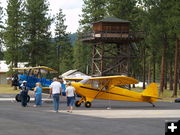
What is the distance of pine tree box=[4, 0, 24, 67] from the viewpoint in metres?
73.6

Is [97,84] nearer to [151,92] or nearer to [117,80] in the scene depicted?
[117,80]

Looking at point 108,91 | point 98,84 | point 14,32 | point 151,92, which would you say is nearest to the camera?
point 108,91

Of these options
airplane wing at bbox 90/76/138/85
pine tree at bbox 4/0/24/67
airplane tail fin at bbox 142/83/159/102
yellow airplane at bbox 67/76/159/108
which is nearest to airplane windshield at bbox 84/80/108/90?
yellow airplane at bbox 67/76/159/108

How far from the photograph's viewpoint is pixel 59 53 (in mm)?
122250

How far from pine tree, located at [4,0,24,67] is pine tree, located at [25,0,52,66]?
155 cm

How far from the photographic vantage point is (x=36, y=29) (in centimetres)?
7769

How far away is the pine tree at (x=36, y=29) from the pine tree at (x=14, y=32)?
155cm

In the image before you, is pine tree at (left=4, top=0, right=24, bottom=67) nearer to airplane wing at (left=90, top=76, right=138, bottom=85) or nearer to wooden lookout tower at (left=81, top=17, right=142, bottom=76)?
wooden lookout tower at (left=81, top=17, right=142, bottom=76)

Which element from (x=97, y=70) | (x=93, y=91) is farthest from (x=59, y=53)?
(x=93, y=91)

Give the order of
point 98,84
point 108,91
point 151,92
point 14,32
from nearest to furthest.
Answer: point 108,91 < point 98,84 < point 151,92 < point 14,32

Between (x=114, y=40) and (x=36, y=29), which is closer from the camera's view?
(x=114, y=40)

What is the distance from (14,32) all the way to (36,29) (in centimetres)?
464

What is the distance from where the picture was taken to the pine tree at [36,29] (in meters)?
77.1

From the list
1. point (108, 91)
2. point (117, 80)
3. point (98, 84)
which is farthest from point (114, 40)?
point (117, 80)
